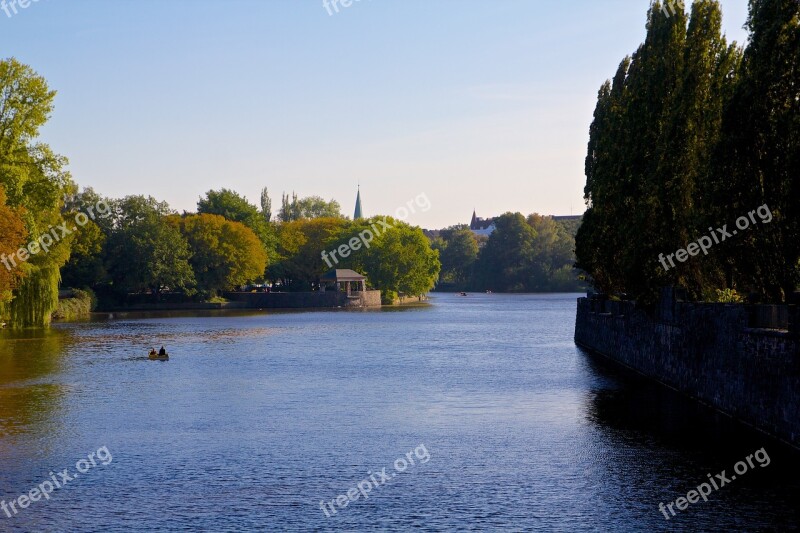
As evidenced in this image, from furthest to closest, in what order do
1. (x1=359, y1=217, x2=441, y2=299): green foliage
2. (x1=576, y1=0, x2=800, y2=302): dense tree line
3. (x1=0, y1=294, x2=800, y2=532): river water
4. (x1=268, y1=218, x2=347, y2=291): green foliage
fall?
(x1=268, y1=218, x2=347, y2=291): green foliage, (x1=359, y1=217, x2=441, y2=299): green foliage, (x1=576, y1=0, x2=800, y2=302): dense tree line, (x1=0, y1=294, x2=800, y2=532): river water

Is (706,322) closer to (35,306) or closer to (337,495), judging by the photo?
(337,495)

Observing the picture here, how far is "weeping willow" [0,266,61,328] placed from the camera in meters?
78.1

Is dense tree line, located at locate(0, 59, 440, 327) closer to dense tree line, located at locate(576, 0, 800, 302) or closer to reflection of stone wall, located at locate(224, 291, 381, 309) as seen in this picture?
reflection of stone wall, located at locate(224, 291, 381, 309)

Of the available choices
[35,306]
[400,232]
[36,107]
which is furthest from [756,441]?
[400,232]

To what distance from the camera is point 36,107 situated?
7206cm

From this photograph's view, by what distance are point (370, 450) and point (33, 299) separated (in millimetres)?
59498

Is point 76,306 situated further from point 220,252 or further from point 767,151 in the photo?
point 767,151

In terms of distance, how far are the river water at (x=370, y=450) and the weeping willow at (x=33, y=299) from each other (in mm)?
25930

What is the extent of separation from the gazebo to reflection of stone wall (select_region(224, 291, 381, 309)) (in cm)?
163

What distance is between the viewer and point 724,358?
32.3 metres

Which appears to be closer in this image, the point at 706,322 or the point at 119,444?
the point at 119,444

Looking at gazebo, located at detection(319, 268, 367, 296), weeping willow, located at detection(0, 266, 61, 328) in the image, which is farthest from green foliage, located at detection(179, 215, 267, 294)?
weeping willow, located at detection(0, 266, 61, 328)

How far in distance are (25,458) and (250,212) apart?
151 m

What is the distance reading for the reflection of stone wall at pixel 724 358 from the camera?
26.1 m
